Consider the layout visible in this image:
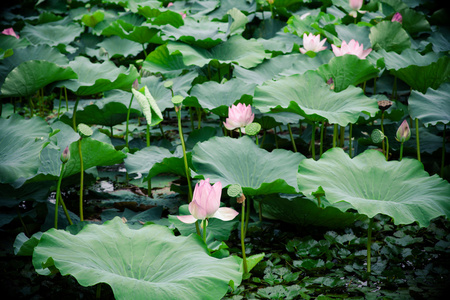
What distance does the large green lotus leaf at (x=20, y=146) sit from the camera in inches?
59.2

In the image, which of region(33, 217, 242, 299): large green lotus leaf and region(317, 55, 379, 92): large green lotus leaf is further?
region(317, 55, 379, 92): large green lotus leaf

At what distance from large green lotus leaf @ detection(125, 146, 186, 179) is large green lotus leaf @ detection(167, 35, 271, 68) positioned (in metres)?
0.74

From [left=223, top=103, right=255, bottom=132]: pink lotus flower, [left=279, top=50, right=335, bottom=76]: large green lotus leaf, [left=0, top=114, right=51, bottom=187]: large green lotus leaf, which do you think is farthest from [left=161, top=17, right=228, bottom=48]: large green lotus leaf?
[left=0, top=114, right=51, bottom=187]: large green lotus leaf

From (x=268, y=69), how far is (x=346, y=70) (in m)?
0.58

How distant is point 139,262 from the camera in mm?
1228

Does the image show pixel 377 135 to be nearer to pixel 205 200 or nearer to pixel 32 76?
pixel 205 200

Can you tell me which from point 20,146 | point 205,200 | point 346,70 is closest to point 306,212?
point 205,200

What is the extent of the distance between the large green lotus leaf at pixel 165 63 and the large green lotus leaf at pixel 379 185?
1.62 metres

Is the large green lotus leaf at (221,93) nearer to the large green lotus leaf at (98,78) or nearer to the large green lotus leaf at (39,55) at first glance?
the large green lotus leaf at (98,78)

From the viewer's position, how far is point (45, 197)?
1.85 metres

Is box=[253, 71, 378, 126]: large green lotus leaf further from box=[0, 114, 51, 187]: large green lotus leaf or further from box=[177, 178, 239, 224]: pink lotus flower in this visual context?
box=[0, 114, 51, 187]: large green lotus leaf

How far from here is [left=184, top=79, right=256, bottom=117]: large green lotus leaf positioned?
7.46ft

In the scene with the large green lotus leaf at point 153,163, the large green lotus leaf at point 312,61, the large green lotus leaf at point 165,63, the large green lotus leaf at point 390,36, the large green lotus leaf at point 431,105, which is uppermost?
the large green lotus leaf at point 390,36

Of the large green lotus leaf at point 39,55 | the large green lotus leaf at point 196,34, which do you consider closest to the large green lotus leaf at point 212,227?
the large green lotus leaf at point 196,34
